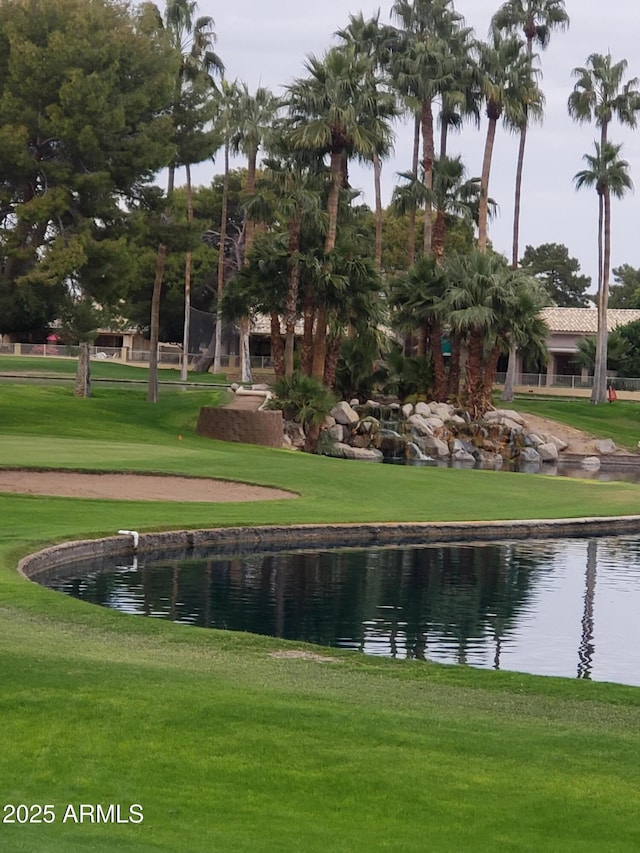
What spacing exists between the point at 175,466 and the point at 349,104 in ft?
74.9

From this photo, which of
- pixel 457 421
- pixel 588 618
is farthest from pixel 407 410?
pixel 588 618

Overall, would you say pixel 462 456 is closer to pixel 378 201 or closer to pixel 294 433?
pixel 294 433

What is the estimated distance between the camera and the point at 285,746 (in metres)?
8.62

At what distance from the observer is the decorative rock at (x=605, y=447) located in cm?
6131

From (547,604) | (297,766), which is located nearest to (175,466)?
(547,604)

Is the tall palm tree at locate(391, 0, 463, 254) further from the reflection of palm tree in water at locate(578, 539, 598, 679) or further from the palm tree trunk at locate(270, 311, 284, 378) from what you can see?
the reflection of palm tree in water at locate(578, 539, 598, 679)

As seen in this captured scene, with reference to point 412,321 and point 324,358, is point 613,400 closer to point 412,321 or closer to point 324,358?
point 412,321

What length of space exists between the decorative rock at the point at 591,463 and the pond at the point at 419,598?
31507 millimetres

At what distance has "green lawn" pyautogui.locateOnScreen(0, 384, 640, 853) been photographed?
717 centimetres

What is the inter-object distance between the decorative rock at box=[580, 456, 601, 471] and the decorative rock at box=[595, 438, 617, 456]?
1244 millimetres

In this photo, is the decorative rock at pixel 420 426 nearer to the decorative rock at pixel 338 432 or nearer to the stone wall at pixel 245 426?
the decorative rock at pixel 338 432

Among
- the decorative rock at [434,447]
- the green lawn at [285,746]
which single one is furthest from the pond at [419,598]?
the decorative rock at [434,447]

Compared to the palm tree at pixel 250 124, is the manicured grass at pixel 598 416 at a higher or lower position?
lower

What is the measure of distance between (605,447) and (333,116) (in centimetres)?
2027
